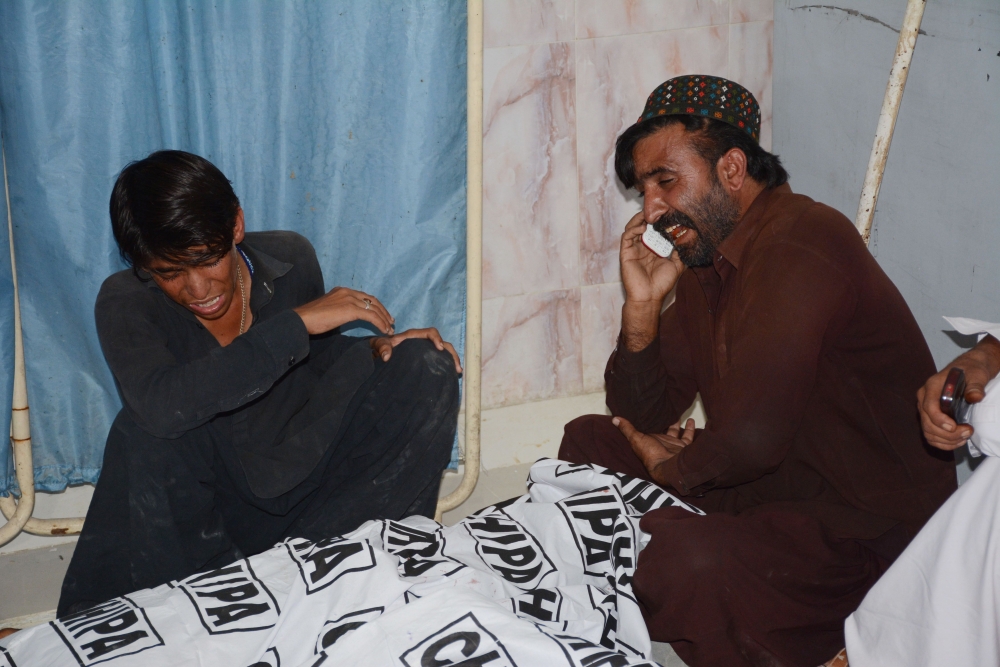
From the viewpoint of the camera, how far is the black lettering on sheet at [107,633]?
151 centimetres

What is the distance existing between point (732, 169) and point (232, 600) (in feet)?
4.12

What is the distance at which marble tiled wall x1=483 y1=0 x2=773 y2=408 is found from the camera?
8.15 feet

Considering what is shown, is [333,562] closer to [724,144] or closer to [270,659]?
[270,659]

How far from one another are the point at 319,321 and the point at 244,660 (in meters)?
0.67

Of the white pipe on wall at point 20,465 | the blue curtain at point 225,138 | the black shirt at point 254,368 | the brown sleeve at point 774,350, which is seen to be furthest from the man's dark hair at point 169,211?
the brown sleeve at point 774,350

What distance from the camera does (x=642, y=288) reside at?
A: 2088mm

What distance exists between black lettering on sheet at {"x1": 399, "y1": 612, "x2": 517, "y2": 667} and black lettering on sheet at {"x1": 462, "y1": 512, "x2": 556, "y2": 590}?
29cm

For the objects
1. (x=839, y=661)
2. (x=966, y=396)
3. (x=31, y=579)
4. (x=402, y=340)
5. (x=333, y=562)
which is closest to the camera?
(x=966, y=396)

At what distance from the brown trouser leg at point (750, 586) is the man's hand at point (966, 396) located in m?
0.31

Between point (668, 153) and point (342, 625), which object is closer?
point (342, 625)

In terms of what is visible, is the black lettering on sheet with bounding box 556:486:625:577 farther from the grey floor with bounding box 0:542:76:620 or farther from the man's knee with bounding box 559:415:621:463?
the grey floor with bounding box 0:542:76:620

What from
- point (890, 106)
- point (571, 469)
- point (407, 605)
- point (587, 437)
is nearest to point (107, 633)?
point (407, 605)

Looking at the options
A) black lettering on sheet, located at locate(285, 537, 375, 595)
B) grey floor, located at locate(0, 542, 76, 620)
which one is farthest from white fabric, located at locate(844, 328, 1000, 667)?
grey floor, located at locate(0, 542, 76, 620)

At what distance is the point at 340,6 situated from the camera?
213 centimetres
